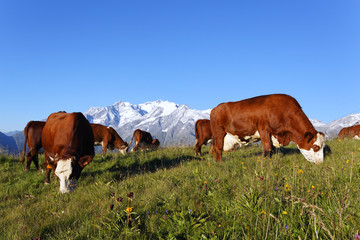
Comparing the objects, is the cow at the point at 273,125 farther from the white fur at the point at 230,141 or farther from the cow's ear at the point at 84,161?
the cow's ear at the point at 84,161

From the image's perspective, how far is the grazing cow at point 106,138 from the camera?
18.3m

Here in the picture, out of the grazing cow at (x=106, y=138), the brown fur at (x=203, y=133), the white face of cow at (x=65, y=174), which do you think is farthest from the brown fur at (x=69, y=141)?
the grazing cow at (x=106, y=138)

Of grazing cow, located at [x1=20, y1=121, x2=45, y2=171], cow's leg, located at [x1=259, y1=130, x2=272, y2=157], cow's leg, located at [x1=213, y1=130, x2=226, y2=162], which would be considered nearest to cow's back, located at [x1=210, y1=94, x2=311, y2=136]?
cow's leg, located at [x1=259, y1=130, x2=272, y2=157]

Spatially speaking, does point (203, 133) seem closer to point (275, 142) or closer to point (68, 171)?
point (275, 142)

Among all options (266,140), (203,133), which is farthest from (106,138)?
(266,140)

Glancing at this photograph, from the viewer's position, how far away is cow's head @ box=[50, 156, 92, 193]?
6.62 meters

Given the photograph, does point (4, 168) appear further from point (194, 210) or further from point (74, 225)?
point (194, 210)

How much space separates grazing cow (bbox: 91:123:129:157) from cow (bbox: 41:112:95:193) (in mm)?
8692

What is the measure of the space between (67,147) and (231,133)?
5947 millimetres

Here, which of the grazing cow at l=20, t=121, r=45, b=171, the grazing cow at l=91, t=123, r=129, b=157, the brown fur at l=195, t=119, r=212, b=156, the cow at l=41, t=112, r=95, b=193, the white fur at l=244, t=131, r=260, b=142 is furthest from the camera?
the grazing cow at l=91, t=123, r=129, b=157

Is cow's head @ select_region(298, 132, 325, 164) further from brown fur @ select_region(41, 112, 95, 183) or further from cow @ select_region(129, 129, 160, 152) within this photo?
Answer: cow @ select_region(129, 129, 160, 152)

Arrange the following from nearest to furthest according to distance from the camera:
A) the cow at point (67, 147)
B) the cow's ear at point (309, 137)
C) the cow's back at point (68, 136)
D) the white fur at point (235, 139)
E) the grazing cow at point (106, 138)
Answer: the cow at point (67, 147), the cow's ear at point (309, 137), the cow's back at point (68, 136), the white fur at point (235, 139), the grazing cow at point (106, 138)

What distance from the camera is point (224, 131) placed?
9805mm

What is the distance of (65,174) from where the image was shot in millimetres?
6688
